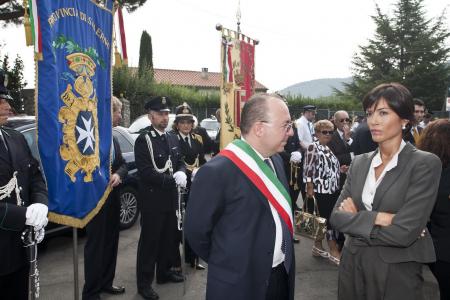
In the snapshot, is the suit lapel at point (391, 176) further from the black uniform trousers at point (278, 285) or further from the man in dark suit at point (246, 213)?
the black uniform trousers at point (278, 285)

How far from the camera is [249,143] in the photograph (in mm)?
2154

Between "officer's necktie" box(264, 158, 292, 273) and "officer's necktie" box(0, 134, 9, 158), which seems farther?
"officer's necktie" box(0, 134, 9, 158)

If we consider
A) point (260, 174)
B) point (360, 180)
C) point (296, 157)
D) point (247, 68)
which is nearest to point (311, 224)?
point (296, 157)

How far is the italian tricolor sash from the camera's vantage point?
2.04 metres

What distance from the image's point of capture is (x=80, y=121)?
129 inches

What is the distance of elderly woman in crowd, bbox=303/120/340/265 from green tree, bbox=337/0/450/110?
32.8 meters

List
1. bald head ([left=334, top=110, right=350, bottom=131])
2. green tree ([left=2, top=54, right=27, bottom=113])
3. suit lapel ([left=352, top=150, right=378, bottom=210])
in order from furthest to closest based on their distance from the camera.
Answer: green tree ([left=2, top=54, right=27, bottom=113]) → bald head ([left=334, top=110, right=350, bottom=131]) → suit lapel ([left=352, top=150, right=378, bottom=210])

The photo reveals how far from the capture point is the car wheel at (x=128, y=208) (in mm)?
6598

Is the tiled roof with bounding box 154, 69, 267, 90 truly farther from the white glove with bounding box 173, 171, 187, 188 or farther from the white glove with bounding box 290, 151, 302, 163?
the white glove with bounding box 173, 171, 187, 188

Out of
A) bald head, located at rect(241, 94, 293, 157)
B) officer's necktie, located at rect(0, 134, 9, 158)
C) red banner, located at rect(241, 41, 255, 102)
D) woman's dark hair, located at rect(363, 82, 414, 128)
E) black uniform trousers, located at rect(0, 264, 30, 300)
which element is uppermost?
red banner, located at rect(241, 41, 255, 102)

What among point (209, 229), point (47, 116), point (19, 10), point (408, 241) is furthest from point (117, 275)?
point (19, 10)

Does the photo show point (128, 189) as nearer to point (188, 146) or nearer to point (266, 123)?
point (188, 146)

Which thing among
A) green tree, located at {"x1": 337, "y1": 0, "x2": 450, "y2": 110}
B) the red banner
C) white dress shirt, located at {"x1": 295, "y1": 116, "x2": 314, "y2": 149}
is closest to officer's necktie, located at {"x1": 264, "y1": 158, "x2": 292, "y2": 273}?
the red banner

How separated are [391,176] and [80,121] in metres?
2.40
